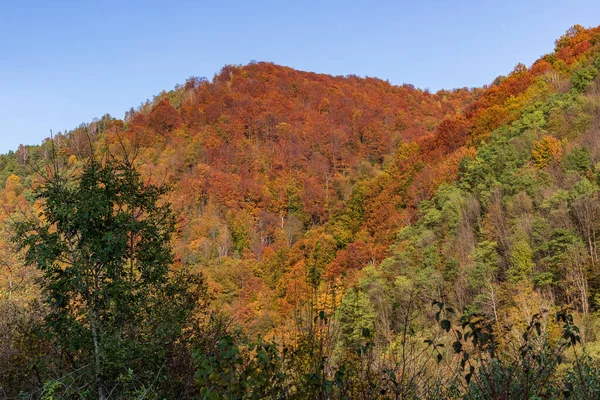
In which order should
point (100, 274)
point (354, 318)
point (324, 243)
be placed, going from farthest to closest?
1. point (324, 243)
2. point (354, 318)
3. point (100, 274)

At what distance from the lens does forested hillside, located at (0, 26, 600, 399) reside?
9.11ft

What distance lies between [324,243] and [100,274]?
27.6 meters

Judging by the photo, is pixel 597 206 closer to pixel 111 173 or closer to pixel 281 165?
pixel 111 173

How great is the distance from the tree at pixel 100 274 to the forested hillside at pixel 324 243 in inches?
1.1

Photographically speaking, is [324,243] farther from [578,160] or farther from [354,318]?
[354,318]

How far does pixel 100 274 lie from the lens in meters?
4.67

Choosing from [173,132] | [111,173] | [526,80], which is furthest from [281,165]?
[111,173]

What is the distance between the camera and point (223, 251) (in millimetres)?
56781

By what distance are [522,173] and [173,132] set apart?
72.6 m

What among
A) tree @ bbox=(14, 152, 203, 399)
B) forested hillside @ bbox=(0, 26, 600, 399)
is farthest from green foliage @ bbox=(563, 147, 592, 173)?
tree @ bbox=(14, 152, 203, 399)

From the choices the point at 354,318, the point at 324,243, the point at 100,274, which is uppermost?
the point at 100,274

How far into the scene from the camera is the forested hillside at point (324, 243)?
2777 millimetres

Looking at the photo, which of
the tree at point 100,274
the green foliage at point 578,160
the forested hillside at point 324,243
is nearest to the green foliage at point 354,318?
the forested hillside at point 324,243

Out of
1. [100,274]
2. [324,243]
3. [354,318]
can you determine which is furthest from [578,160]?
[100,274]
